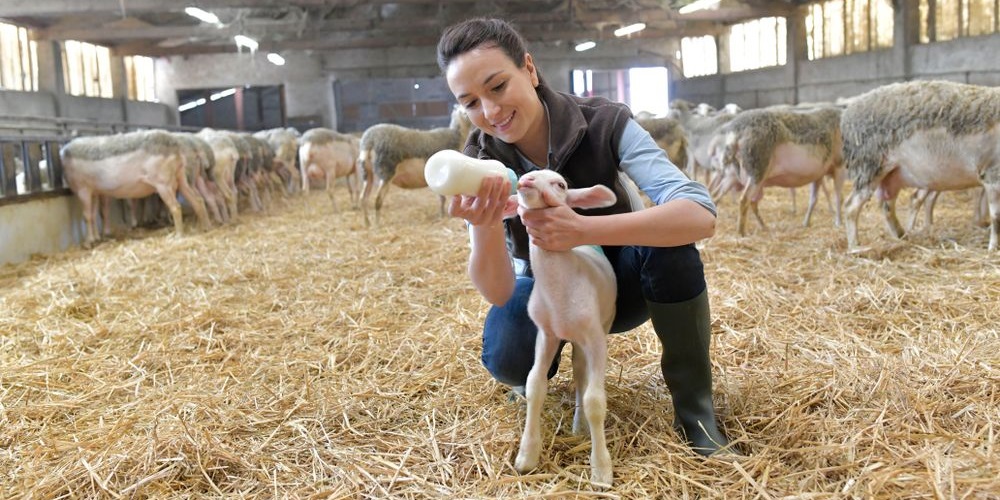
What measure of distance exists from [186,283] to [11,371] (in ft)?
6.47

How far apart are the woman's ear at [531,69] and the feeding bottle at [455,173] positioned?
1.56ft

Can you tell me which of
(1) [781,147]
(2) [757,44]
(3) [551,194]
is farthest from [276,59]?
(3) [551,194]

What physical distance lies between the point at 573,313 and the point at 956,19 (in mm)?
15507

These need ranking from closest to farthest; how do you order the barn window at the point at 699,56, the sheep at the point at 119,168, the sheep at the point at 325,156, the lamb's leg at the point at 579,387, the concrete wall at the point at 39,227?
1. the lamb's leg at the point at 579,387
2. the concrete wall at the point at 39,227
3. the sheep at the point at 119,168
4. the sheep at the point at 325,156
5. the barn window at the point at 699,56

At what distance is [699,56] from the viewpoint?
24656 mm

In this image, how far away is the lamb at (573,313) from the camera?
6.51 ft

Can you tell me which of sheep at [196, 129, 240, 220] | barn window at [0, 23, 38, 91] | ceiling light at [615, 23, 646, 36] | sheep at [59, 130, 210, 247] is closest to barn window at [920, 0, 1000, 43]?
ceiling light at [615, 23, 646, 36]

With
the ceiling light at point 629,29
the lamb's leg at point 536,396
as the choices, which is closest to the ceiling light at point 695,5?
the ceiling light at point 629,29

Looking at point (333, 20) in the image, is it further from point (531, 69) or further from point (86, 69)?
point (531, 69)

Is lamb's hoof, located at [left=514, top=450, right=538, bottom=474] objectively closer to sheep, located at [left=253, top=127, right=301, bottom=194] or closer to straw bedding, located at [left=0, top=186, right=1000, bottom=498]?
straw bedding, located at [left=0, top=186, right=1000, bottom=498]

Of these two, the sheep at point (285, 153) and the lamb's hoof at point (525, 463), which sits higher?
the sheep at point (285, 153)

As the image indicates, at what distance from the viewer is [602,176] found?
2.23 meters

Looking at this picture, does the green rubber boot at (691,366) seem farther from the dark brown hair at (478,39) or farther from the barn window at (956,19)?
the barn window at (956,19)

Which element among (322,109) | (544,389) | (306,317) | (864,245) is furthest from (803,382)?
(322,109)
